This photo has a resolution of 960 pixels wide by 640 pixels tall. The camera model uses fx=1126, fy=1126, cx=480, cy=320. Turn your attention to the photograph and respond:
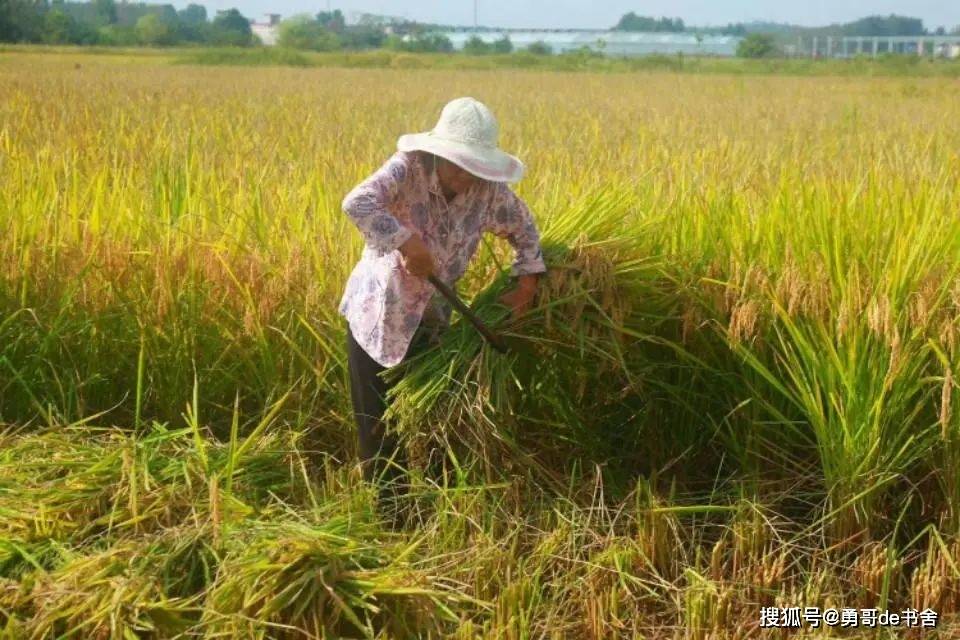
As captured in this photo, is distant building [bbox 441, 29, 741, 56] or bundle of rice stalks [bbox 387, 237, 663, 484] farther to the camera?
distant building [bbox 441, 29, 741, 56]

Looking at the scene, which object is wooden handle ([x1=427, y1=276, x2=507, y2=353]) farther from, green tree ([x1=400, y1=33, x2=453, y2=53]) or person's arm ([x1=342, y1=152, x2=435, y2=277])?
green tree ([x1=400, y1=33, x2=453, y2=53])

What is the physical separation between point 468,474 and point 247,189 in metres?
1.85

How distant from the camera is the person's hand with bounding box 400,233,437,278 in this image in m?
2.32

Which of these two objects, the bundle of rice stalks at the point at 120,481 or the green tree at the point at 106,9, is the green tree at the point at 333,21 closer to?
the green tree at the point at 106,9

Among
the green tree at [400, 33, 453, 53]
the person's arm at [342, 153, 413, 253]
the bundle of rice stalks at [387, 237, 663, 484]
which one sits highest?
the green tree at [400, 33, 453, 53]

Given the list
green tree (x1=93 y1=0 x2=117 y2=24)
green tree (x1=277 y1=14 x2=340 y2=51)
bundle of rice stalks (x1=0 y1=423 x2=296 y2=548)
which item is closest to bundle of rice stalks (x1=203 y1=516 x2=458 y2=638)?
bundle of rice stalks (x1=0 y1=423 x2=296 y2=548)

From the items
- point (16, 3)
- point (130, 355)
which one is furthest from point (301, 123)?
point (16, 3)

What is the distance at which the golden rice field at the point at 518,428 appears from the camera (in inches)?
86.9

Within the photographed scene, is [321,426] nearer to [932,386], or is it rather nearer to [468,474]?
[468,474]

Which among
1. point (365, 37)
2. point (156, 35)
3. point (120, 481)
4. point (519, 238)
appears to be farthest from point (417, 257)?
point (365, 37)

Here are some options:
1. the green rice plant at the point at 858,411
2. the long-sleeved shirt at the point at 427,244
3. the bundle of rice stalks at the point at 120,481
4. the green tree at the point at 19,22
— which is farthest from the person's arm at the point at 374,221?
the green tree at the point at 19,22

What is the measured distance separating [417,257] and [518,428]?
61 cm

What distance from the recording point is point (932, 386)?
2.49 metres

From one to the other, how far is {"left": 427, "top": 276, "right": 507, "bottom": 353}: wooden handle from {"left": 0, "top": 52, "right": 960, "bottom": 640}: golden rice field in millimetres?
38
